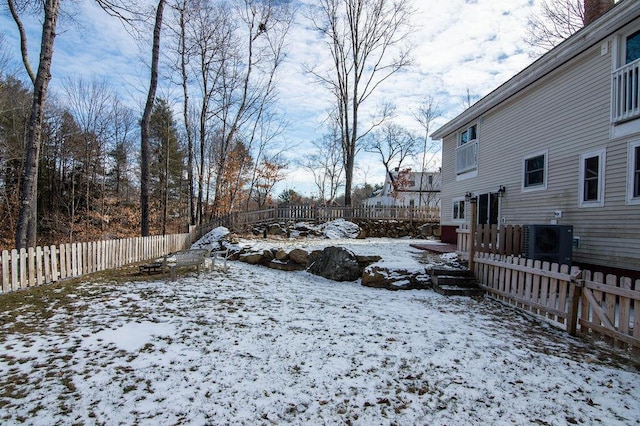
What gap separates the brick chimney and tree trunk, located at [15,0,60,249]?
13.3m

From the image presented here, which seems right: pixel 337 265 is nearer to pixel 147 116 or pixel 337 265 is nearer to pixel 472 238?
pixel 472 238

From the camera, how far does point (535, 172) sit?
8.82m

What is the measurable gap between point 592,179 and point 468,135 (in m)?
6.06

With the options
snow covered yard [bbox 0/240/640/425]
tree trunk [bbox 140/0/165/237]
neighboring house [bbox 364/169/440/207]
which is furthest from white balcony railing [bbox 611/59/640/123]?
neighboring house [bbox 364/169/440/207]

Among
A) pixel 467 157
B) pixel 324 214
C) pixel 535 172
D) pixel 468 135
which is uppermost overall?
pixel 468 135

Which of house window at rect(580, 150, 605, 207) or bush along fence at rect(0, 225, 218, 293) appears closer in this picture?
bush along fence at rect(0, 225, 218, 293)

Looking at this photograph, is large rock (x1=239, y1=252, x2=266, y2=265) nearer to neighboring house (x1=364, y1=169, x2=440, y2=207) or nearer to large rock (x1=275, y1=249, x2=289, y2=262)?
large rock (x1=275, y1=249, x2=289, y2=262)

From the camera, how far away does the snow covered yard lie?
8.25 ft

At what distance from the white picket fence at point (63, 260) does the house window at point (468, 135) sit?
12448 mm

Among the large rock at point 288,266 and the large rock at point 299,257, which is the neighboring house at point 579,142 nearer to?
the large rock at point 299,257

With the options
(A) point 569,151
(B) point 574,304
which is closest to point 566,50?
(A) point 569,151

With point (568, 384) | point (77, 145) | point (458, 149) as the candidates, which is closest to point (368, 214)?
point (458, 149)

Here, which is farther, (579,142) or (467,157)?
(467,157)

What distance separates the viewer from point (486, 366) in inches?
131
